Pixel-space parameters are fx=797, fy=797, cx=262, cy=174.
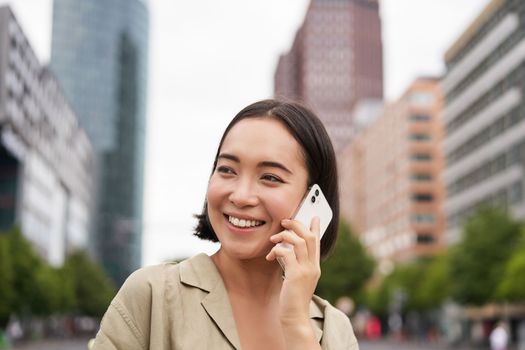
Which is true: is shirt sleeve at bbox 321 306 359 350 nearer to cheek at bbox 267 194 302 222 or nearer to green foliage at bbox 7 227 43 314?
cheek at bbox 267 194 302 222

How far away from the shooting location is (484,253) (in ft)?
175

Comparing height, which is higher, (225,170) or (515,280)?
(225,170)

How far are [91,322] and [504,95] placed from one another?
8002 cm

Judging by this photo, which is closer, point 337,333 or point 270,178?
point 270,178

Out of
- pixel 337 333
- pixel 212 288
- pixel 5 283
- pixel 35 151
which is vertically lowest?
pixel 5 283

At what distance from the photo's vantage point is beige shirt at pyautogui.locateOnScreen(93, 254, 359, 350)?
7.22 feet

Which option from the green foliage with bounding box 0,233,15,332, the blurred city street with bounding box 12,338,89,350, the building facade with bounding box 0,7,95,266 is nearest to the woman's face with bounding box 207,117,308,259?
the blurred city street with bounding box 12,338,89,350

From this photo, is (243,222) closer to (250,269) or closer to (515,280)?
(250,269)

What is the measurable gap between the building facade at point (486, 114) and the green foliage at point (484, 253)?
10772 mm

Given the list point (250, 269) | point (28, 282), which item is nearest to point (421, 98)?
point (28, 282)

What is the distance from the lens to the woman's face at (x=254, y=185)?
2.34 metres

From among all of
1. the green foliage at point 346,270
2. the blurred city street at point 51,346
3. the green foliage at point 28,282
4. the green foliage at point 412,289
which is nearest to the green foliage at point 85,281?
the green foliage at point 28,282

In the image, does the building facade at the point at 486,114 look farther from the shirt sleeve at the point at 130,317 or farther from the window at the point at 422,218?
the shirt sleeve at the point at 130,317

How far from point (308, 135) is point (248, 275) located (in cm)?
47
